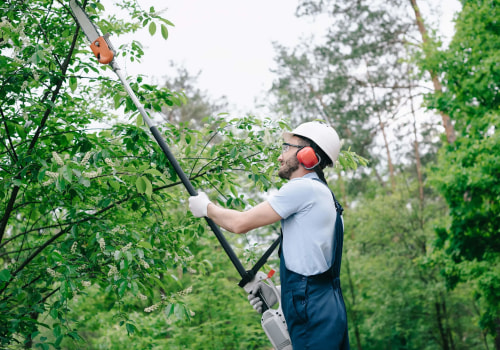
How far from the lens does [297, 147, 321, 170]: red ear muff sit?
293 centimetres

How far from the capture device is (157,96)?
4.57 m

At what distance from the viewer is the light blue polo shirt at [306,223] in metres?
2.67

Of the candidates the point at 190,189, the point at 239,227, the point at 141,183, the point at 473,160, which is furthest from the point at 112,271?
the point at 473,160

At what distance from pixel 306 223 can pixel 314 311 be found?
0.51 meters

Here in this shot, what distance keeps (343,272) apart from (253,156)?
15.9m

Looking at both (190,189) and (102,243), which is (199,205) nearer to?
(190,189)

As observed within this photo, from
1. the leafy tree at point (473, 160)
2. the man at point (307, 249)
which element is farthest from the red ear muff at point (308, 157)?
the leafy tree at point (473, 160)

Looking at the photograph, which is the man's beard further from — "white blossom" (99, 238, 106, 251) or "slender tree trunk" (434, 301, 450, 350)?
"slender tree trunk" (434, 301, 450, 350)

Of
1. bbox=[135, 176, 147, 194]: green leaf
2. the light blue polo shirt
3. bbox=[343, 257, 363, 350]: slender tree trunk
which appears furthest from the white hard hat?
bbox=[343, 257, 363, 350]: slender tree trunk

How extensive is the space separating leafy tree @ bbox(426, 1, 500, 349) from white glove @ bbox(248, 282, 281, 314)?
824 centimetres

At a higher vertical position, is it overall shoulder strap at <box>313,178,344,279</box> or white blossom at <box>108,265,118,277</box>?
white blossom at <box>108,265,118,277</box>

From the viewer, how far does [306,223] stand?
8.94ft

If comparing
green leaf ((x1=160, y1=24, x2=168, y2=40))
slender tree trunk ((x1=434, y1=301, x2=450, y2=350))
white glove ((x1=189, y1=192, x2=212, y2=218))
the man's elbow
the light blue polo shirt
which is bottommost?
slender tree trunk ((x1=434, y1=301, x2=450, y2=350))

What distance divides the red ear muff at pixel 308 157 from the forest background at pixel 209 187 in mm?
1041
